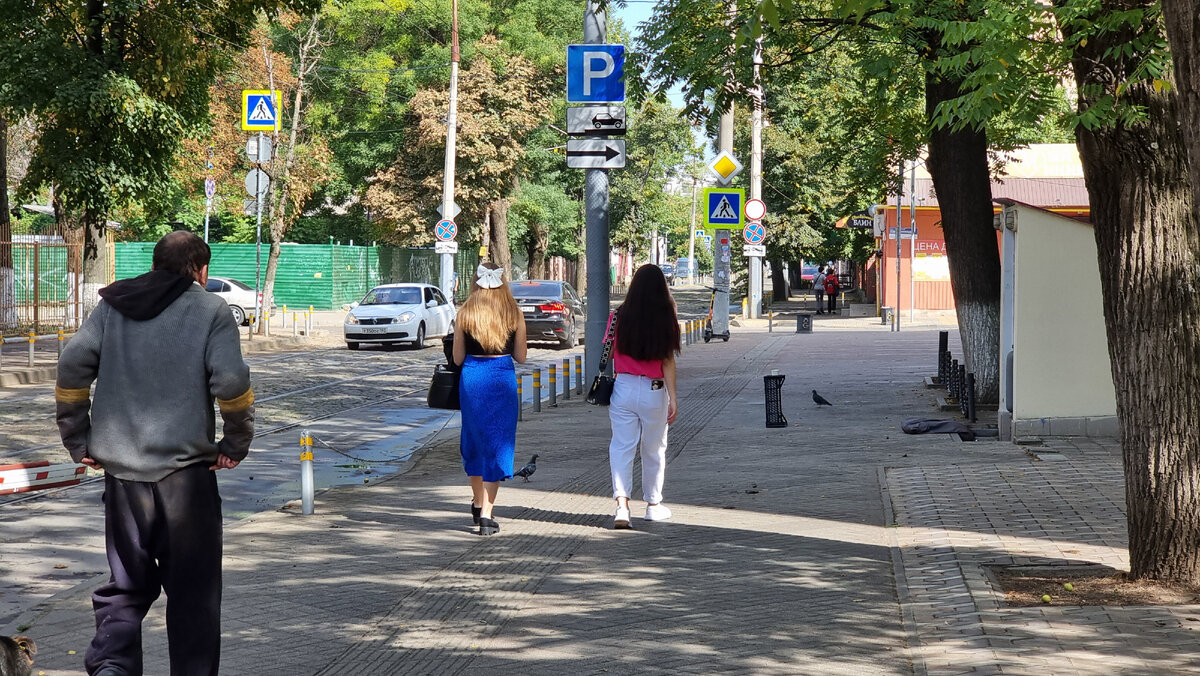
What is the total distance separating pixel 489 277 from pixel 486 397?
0.79m

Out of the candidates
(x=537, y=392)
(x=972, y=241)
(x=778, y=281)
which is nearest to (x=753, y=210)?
(x=972, y=241)

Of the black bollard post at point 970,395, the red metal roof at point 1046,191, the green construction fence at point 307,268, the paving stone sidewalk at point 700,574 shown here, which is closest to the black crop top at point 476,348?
the paving stone sidewalk at point 700,574

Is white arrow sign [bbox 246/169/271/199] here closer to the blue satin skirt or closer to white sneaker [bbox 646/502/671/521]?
the blue satin skirt

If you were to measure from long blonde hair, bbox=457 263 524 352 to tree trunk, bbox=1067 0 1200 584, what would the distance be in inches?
142

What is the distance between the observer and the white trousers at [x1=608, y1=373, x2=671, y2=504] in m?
8.66

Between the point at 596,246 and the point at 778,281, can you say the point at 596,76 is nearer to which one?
the point at 596,246

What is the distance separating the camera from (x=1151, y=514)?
6332 millimetres

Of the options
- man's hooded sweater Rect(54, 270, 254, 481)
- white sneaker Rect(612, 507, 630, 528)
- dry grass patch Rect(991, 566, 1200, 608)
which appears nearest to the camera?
man's hooded sweater Rect(54, 270, 254, 481)

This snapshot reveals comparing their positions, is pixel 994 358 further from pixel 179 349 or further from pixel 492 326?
pixel 179 349

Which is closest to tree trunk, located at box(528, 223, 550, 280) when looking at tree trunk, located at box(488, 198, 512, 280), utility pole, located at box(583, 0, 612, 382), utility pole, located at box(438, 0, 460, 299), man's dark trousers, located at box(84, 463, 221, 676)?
tree trunk, located at box(488, 198, 512, 280)

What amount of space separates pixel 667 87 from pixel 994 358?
572 centimetres

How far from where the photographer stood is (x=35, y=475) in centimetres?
492

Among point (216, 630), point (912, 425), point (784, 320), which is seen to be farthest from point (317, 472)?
point (784, 320)

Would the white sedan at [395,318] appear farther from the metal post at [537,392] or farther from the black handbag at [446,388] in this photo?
the black handbag at [446,388]
